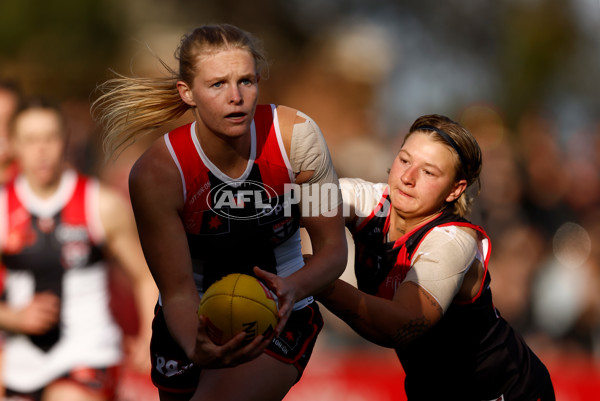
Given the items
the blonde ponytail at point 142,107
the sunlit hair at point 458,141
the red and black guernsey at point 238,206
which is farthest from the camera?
the sunlit hair at point 458,141

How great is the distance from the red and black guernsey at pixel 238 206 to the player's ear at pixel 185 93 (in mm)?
125

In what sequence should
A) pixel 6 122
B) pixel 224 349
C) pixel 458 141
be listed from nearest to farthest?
1. pixel 224 349
2. pixel 458 141
3. pixel 6 122

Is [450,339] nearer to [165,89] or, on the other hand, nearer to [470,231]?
[470,231]

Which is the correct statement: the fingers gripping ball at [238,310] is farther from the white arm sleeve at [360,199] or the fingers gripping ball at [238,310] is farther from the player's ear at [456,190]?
the player's ear at [456,190]

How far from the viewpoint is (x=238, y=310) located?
3.31m

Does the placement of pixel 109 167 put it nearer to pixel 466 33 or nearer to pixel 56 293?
pixel 56 293

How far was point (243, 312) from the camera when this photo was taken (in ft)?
10.8

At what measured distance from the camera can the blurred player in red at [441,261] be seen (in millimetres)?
4207

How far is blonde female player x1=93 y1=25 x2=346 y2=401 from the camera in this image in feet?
11.8

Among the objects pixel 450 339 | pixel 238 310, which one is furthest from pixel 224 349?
pixel 450 339

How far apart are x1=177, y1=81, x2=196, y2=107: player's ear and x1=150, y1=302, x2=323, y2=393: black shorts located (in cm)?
114

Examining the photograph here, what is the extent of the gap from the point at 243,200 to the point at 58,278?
3.01m

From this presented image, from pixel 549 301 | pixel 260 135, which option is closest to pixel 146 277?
pixel 260 135

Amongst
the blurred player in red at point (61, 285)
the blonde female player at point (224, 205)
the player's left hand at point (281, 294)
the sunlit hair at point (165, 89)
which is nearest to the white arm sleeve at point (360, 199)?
the blonde female player at point (224, 205)
